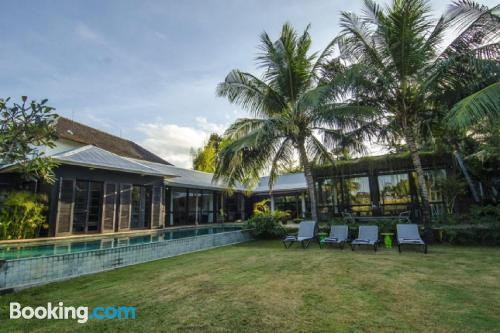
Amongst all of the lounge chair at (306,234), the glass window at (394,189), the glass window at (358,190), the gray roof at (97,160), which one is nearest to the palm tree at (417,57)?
the lounge chair at (306,234)

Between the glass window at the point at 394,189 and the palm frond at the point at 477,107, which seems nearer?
the palm frond at the point at 477,107

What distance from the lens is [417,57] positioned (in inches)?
344

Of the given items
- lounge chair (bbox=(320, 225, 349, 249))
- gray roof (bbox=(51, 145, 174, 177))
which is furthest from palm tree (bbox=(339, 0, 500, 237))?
gray roof (bbox=(51, 145, 174, 177))

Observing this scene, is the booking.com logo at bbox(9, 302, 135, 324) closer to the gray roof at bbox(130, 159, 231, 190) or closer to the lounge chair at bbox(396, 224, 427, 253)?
the lounge chair at bbox(396, 224, 427, 253)

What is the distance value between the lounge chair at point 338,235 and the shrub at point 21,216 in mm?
11710

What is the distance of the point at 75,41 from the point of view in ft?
32.9

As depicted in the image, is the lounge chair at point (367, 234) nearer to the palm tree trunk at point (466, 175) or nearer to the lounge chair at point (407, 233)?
the lounge chair at point (407, 233)

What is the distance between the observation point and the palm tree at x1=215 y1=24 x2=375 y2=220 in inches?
396

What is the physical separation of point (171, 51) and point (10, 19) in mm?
5987

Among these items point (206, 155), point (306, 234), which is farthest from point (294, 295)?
point (206, 155)

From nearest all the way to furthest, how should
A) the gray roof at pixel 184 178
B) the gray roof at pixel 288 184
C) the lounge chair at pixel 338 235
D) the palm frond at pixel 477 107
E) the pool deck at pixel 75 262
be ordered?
the pool deck at pixel 75 262, the palm frond at pixel 477 107, the lounge chair at pixel 338 235, the gray roof at pixel 184 178, the gray roof at pixel 288 184

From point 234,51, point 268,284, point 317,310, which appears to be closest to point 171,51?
point 234,51

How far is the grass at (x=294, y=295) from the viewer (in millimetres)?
3471

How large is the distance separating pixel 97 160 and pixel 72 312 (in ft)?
34.3
